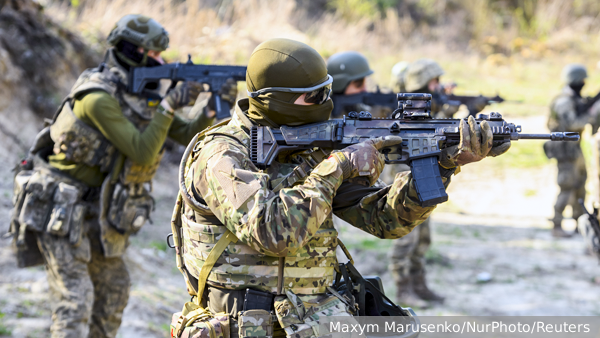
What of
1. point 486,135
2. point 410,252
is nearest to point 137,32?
point 486,135

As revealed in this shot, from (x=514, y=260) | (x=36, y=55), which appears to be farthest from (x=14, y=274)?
(x=514, y=260)

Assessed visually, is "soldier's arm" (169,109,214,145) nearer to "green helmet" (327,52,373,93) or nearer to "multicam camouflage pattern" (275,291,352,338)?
"green helmet" (327,52,373,93)

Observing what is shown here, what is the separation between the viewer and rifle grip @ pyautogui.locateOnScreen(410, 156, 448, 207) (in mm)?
2389

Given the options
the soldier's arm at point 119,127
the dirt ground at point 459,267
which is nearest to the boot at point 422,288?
the dirt ground at point 459,267

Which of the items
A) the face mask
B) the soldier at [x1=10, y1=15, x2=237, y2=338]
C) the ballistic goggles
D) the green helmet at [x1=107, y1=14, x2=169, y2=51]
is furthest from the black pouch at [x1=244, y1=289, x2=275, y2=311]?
the green helmet at [x1=107, y1=14, x2=169, y2=51]

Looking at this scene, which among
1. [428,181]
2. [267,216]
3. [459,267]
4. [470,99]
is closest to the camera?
[267,216]

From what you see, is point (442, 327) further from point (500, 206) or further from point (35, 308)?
point (500, 206)

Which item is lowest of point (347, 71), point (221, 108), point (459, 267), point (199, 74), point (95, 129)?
point (459, 267)

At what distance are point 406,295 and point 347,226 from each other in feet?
10.1

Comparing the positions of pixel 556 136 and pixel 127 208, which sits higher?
pixel 556 136

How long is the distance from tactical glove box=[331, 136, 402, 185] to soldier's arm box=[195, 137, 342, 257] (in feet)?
0.16

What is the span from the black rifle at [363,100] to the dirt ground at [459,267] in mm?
2141

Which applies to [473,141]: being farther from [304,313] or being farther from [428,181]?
[304,313]

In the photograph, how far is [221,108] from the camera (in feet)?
14.4
